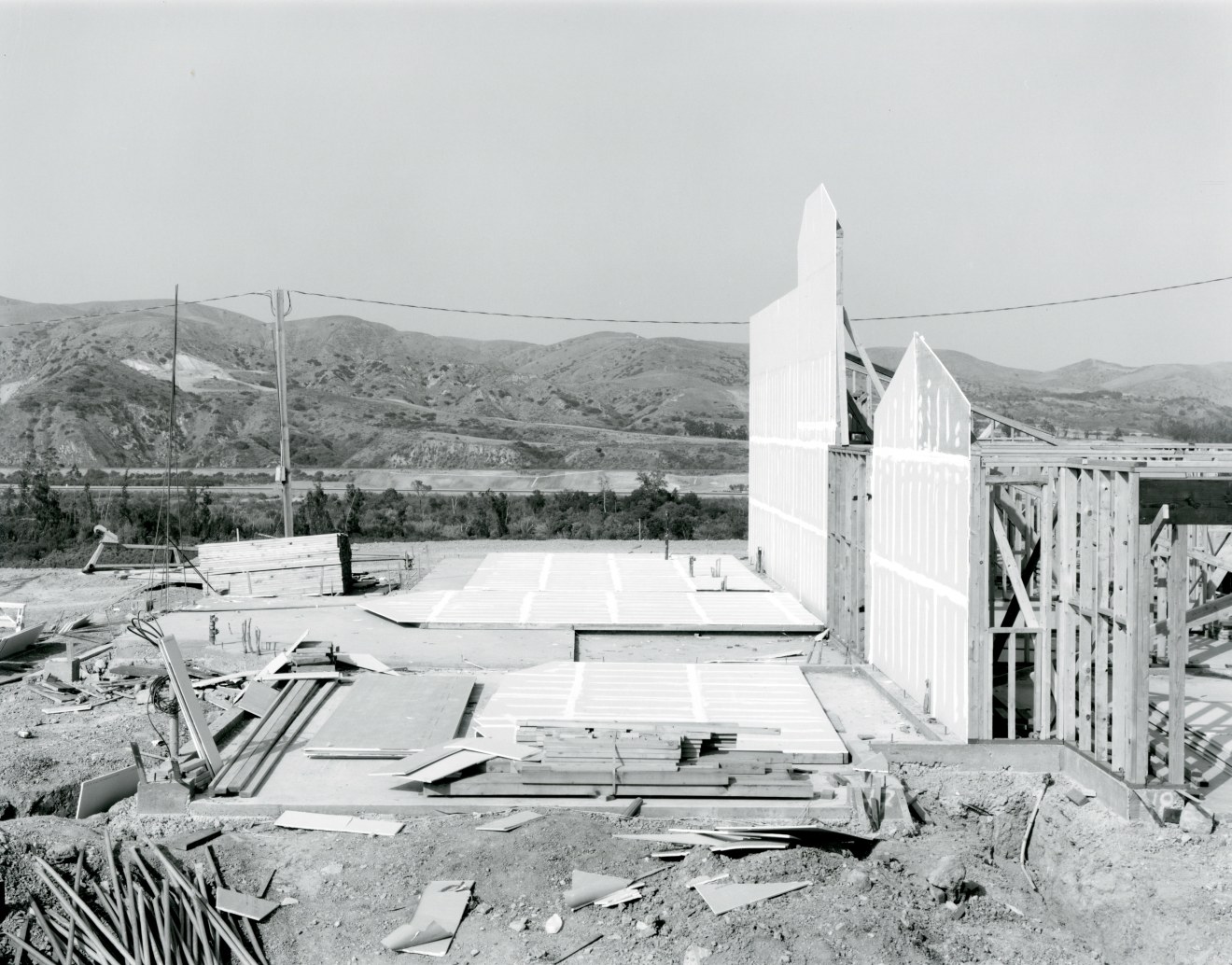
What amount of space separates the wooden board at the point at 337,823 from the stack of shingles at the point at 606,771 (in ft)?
2.17

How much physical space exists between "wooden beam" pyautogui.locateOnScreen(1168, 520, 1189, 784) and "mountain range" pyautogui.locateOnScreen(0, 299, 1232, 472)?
199 ft

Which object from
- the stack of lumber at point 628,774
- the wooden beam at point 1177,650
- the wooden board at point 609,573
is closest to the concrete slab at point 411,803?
the stack of lumber at point 628,774

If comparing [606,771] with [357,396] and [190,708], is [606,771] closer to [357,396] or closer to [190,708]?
[190,708]

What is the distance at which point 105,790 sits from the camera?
35.5 feet

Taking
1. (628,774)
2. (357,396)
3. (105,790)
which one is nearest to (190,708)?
(105,790)

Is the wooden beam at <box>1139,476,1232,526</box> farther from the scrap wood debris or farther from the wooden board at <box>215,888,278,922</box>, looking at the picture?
the scrap wood debris

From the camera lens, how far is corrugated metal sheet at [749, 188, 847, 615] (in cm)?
1831

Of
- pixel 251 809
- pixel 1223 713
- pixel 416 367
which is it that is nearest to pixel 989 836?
pixel 1223 713

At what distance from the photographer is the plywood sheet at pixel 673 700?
41.0ft

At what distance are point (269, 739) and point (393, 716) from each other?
140 centimetres

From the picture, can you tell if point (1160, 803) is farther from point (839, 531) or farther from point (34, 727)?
point (34, 727)

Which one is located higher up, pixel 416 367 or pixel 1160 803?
pixel 416 367

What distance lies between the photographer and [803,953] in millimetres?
8039

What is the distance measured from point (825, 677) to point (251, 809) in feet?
25.7
